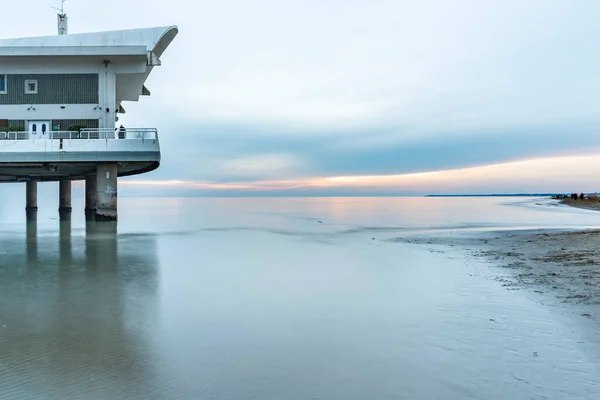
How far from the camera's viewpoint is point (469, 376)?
541cm

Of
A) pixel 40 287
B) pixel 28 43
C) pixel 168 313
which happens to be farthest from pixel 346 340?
pixel 28 43

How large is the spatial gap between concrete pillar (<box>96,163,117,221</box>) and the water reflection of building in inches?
420

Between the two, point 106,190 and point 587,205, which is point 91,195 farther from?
point 587,205

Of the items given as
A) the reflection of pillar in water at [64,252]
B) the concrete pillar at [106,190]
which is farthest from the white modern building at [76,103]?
the reflection of pillar in water at [64,252]

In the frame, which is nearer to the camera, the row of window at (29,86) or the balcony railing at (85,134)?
the balcony railing at (85,134)

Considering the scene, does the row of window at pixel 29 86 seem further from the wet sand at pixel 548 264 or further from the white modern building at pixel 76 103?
the wet sand at pixel 548 264

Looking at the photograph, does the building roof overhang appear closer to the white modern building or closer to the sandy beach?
the white modern building

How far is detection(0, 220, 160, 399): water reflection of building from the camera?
201 inches

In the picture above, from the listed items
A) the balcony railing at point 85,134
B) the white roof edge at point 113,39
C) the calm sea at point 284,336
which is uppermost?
the white roof edge at point 113,39

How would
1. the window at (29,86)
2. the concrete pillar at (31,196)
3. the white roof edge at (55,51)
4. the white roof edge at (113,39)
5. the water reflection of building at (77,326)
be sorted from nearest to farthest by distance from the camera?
the water reflection of building at (77,326) < the white roof edge at (55,51) < the window at (29,86) < the white roof edge at (113,39) < the concrete pillar at (31,196)

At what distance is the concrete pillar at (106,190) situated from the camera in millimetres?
25594

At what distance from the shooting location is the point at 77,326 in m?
7.36

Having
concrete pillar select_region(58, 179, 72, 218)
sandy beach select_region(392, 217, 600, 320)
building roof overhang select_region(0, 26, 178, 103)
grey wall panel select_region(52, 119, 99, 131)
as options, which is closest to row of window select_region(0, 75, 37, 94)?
building roof overhang select_region(0, 26, 178, 103)

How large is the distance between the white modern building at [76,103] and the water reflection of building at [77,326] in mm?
10391
